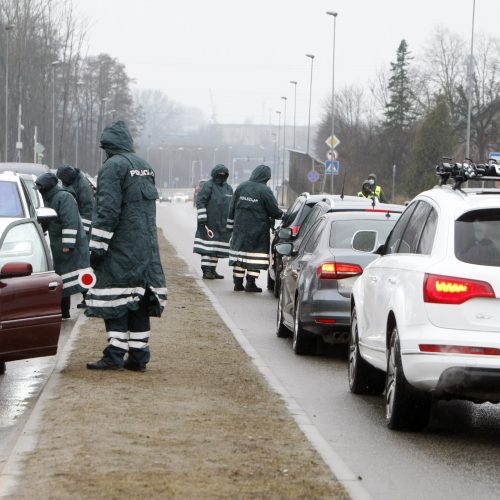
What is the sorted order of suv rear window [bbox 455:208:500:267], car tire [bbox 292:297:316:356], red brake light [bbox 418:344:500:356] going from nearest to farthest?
red brake light [bbox 418:344:500:356] → suv rear window [bbox 455:208:500:267] → car tire [bbox 292:297:316:356]

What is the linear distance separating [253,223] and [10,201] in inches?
322

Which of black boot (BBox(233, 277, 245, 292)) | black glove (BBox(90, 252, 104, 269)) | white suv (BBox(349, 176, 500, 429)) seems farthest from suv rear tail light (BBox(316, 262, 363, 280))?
black boot (BBox(233, 277, 245, 292))

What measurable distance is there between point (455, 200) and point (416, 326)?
87 cm

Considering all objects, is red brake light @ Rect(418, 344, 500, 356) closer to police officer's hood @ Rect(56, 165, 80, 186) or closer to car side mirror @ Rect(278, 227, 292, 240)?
car side mirror @ Rect(278, 227, 292, 240)

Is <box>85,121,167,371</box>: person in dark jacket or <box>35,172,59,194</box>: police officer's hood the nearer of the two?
<box>85,121,167,371</box>: person in dark jacket

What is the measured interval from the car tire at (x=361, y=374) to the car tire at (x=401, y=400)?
59.7 inches

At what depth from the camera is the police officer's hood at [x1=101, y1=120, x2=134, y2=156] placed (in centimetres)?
1169

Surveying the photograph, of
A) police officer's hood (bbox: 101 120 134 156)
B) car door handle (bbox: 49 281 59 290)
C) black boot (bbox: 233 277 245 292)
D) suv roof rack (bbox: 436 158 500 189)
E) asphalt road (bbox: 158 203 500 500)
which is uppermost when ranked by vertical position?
police officer's hood (bbox: 101 120 134 156)

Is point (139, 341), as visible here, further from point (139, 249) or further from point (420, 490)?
point (420, 490)

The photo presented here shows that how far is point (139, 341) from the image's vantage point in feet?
38.7

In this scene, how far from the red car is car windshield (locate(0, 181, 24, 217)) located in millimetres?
2471

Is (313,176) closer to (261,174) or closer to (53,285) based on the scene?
(261,174)

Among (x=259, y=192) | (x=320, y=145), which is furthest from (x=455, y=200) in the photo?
(x=320, y=145)

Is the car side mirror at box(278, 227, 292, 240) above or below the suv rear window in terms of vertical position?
below
